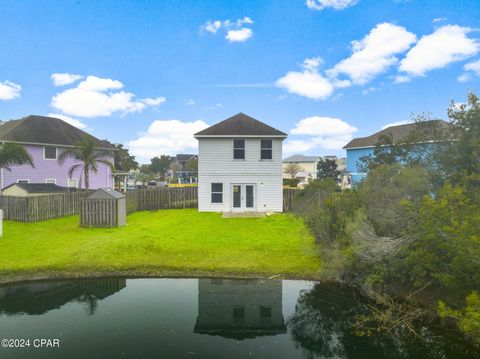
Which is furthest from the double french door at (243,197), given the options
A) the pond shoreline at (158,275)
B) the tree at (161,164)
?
the tree at (161,164)

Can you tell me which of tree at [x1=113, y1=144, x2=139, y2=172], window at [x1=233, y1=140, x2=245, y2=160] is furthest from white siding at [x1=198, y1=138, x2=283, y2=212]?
tree at [x1=113, y1=144, x2=139, y2=172]

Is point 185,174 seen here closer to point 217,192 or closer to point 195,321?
point 217,192

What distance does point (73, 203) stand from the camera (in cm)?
1995

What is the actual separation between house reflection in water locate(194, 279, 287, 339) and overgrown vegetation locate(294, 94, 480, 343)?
207 cm

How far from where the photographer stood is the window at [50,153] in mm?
26903

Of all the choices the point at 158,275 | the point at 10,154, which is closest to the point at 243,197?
the point at 158,275

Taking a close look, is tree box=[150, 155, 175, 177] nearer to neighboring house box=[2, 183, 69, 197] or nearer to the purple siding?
the purple siding

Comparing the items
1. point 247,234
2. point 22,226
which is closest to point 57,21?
point 22,226

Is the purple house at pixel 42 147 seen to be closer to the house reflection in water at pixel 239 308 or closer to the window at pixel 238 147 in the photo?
the window at pixel 238 147

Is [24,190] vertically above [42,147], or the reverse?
[42,147]

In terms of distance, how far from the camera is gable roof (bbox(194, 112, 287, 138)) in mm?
20797

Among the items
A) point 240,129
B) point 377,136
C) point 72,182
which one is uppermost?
point 377,136

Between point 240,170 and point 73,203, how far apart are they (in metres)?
11.3

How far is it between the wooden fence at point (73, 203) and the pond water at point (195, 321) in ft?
26.8
